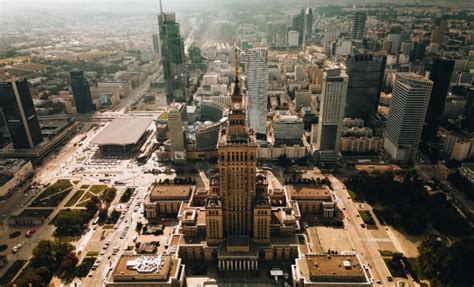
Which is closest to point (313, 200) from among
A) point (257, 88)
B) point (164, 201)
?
point (164, 201)

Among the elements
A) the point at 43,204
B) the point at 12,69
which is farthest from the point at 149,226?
the point at 12,69

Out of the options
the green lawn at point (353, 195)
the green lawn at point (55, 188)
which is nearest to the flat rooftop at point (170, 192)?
the green lawn at point (55, 188)

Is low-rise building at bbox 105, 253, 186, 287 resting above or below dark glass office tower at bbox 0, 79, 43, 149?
below

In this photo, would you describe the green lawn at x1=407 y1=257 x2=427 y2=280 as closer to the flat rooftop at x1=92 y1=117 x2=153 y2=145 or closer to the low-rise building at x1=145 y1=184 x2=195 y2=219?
the low-rise building at x1=145 y1=184 x2=195 y2=219

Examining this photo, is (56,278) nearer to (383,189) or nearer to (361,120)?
(383,189)

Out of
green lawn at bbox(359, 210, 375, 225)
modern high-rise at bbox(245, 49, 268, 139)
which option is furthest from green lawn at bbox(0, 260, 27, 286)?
green lawn at bbox(359, 210, 375, 225)

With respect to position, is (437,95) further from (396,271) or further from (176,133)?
(176,133)
